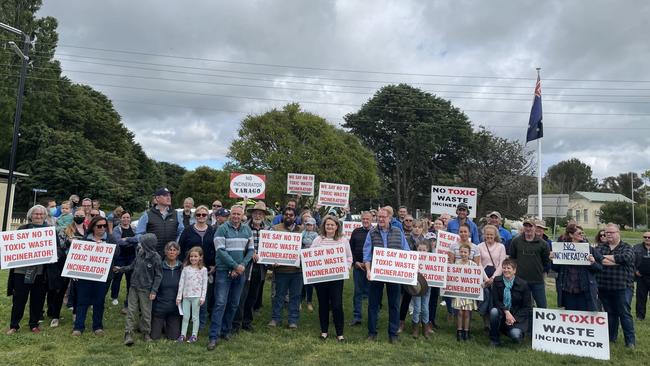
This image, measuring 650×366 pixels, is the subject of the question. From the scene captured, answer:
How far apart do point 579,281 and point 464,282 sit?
187cm

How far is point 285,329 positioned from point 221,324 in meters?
1.22

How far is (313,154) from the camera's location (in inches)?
1053

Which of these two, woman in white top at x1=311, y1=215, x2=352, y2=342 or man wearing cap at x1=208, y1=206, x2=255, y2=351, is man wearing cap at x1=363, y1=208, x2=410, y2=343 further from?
man wearing cap at x1=208, y1=206, x2=255, y2=351

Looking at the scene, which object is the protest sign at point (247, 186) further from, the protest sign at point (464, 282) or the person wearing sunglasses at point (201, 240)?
the protest sign at point (464, 282)

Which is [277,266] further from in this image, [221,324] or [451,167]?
[451,167]

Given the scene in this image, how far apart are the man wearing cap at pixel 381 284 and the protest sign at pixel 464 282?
984 millimetres

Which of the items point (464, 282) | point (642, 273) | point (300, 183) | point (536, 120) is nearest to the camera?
point (464, 282)

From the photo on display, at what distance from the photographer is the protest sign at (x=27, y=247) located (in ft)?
21.5

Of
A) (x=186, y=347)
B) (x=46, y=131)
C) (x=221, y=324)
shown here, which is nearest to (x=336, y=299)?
(x=221, y=324)

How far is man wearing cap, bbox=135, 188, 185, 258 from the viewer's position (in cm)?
704

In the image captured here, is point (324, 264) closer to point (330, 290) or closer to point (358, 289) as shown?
point (330, 290)

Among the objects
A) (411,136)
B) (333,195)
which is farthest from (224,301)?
(411,136)

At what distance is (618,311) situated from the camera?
706cm

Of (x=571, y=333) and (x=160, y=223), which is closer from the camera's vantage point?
(x=571, y=333)
